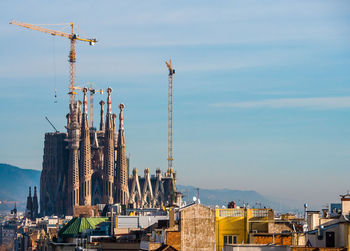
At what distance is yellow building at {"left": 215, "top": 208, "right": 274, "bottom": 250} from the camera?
152 feet

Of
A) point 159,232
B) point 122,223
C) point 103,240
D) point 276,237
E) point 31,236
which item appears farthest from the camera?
point 31,236

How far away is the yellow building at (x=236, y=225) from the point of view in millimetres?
46281

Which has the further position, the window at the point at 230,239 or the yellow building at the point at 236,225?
the yellow building at the point at 236,225

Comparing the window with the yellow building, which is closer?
the window

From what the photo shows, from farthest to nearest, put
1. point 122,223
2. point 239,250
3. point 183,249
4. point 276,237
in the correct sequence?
1. point 122,223
2. point 183,249
3. point 276,237
4. point 239,250

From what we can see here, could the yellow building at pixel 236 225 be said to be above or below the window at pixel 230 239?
above

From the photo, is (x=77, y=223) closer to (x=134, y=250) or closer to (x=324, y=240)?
(x=134, y=250)

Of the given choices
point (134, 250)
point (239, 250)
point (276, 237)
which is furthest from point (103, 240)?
point (239, 250)

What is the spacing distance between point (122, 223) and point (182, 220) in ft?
90.5

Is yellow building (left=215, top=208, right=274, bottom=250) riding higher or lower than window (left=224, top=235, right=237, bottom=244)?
higher

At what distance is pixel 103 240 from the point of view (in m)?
62.4

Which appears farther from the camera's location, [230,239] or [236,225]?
[236,225]

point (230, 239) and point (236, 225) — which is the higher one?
point (236, 225)

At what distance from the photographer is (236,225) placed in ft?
153
